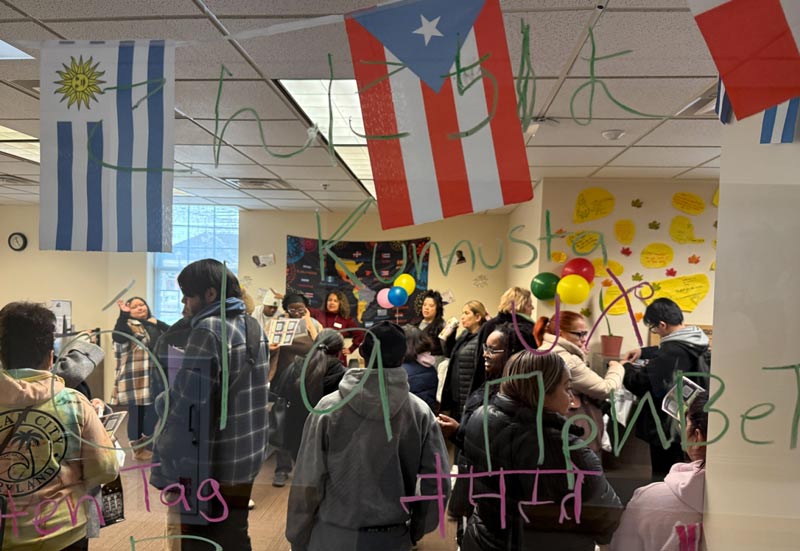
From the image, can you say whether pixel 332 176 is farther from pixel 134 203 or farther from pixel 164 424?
pixel 164 424

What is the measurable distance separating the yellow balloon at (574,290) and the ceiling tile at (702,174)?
359mm

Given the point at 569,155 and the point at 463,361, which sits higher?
the point at 569,155

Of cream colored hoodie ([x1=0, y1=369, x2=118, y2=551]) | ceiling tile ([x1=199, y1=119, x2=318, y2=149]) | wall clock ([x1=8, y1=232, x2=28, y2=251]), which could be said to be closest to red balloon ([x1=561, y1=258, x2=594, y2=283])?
ceiling tile ([x1=199, y1=119, x2=318, y2=149])

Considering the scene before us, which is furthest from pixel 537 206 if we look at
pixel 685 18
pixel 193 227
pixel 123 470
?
pixel 123 470

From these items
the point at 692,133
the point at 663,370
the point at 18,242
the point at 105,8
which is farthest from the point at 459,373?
the point at 105,8

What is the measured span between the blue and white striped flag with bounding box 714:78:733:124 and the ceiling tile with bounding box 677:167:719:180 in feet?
0.34

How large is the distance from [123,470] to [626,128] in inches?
55.8

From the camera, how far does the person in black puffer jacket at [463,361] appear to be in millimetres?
1133

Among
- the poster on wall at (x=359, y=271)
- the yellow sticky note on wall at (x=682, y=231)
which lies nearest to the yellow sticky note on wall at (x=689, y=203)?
the yellow sticky note on wall at (x=682, y=231)

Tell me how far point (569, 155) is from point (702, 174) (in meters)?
0.29

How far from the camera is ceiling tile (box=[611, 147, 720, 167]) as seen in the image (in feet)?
3.56

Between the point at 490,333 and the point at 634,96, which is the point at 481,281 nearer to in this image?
the point at 490,333

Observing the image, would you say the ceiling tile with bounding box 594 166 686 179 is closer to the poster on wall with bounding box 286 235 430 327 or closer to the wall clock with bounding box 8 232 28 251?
the poster on wall with bounding box 286 235 430 327

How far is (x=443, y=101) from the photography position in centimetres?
102
